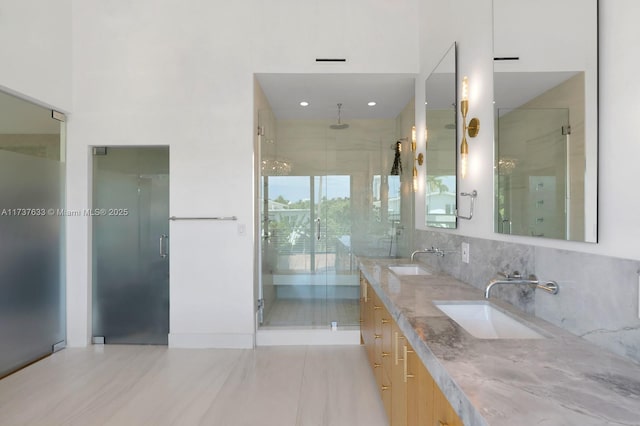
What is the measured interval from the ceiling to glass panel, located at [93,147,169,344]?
142 centimetres

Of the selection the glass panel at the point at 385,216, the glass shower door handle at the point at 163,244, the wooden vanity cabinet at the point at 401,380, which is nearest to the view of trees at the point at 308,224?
the glass panel at the point at 385,216

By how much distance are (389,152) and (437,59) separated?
1.29 m

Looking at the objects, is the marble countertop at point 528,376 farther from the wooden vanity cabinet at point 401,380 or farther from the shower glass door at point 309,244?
the shower glass door at point 309,244

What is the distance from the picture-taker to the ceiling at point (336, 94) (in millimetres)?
3342

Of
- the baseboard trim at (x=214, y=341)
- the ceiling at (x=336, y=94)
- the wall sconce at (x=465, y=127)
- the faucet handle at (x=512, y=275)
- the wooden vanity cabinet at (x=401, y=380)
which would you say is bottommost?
the baseboard trim at (x=214, y=341)

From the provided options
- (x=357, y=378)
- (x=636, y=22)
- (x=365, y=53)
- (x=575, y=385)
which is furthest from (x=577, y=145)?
(x=365, y=53)

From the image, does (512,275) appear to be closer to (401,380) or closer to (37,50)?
(401,380)

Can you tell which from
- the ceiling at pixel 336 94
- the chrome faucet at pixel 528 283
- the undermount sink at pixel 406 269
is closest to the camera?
the chrome faucet at pixel 528 283

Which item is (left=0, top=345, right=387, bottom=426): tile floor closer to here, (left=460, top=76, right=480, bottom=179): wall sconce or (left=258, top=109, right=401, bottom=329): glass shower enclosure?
(left=258, top=109, right=401, bottom=329): glass shower enclosure

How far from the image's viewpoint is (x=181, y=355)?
120 inches

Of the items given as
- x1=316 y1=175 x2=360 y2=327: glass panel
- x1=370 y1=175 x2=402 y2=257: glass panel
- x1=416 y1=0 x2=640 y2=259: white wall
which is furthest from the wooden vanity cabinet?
x1=370 y1=175 x2=402 y2=257: glass panel

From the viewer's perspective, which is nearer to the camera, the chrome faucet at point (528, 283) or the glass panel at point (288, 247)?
the chrome faucet at point (528, 283)

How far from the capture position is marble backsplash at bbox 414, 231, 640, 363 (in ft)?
3.25

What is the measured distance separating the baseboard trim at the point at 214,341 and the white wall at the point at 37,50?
8.21 feet
